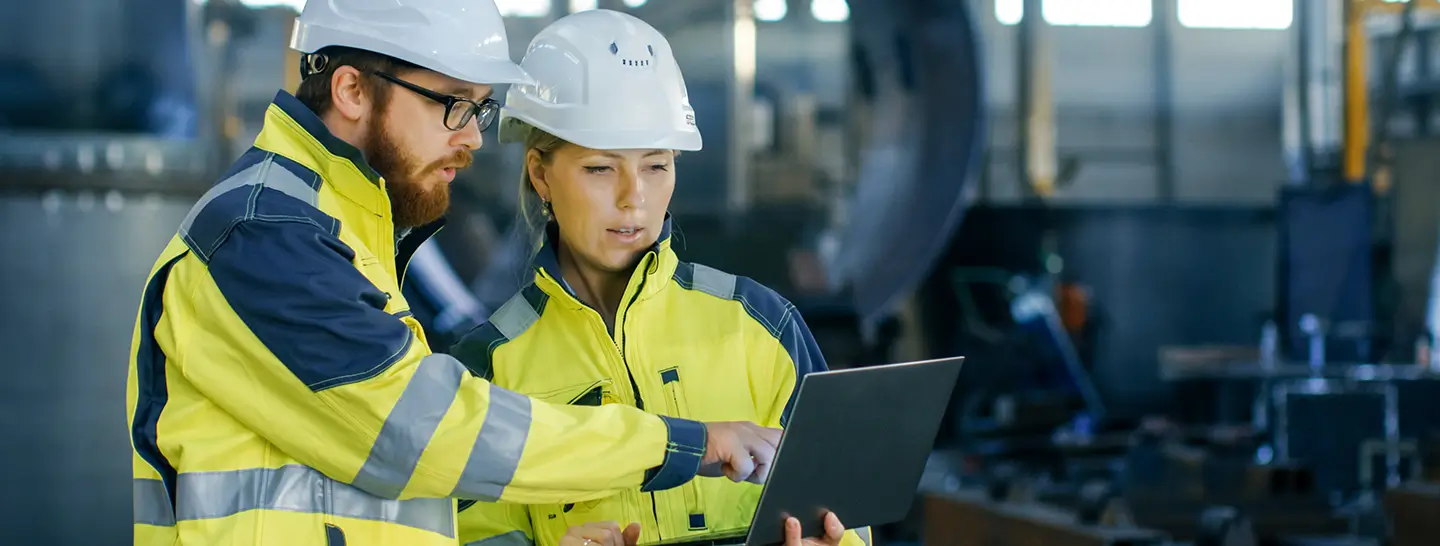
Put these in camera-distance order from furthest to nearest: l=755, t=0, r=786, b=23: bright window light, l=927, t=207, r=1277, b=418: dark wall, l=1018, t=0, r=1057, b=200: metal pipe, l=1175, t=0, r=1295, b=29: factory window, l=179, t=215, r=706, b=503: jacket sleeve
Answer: l=1175, t=0, r=1295, b=29: factory window → l=1018, t=0, r=1057, b=200: metal pipe → l=927, t=207, r=1277, b=418: dark wall → l=755, t=0, r=786, b=23: bright window light → l=179, t=215, r=706, b=503: jacket sleeve

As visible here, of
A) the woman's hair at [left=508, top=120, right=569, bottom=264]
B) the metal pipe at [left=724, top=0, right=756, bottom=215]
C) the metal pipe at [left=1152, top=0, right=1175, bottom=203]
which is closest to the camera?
the woman's hair at [left=508, top=120, right=569, bottom=264]

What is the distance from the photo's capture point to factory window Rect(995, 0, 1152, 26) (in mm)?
15023

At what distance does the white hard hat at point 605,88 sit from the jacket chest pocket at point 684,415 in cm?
32

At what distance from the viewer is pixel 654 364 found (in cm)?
190

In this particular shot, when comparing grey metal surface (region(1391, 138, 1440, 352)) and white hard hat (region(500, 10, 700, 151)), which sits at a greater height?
white hard hat (region(500, 10, 700, 151))

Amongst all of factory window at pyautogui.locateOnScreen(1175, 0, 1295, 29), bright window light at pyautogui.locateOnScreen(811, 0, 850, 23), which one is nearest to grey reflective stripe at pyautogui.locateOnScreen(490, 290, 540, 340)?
bright window light at pyautogui.locateOnScreen(811, 0, 850, 23)

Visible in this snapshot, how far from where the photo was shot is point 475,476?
157cm

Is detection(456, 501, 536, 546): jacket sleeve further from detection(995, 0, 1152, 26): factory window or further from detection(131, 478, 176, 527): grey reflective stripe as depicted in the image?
detection(995, 0, 1152, 26): factory window

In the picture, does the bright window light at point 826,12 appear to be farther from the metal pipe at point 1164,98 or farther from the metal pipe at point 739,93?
the metal pipe at point 1164,98

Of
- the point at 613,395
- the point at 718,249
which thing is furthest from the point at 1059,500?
the point at 613,395

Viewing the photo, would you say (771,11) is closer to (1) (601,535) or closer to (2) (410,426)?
(1) (601,535)

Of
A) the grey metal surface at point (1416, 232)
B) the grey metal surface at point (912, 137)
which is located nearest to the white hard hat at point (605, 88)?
the grey metal surface at point (912, 137)

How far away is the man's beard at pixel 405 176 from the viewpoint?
1.74m

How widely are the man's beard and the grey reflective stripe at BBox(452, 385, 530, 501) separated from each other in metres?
0.35
